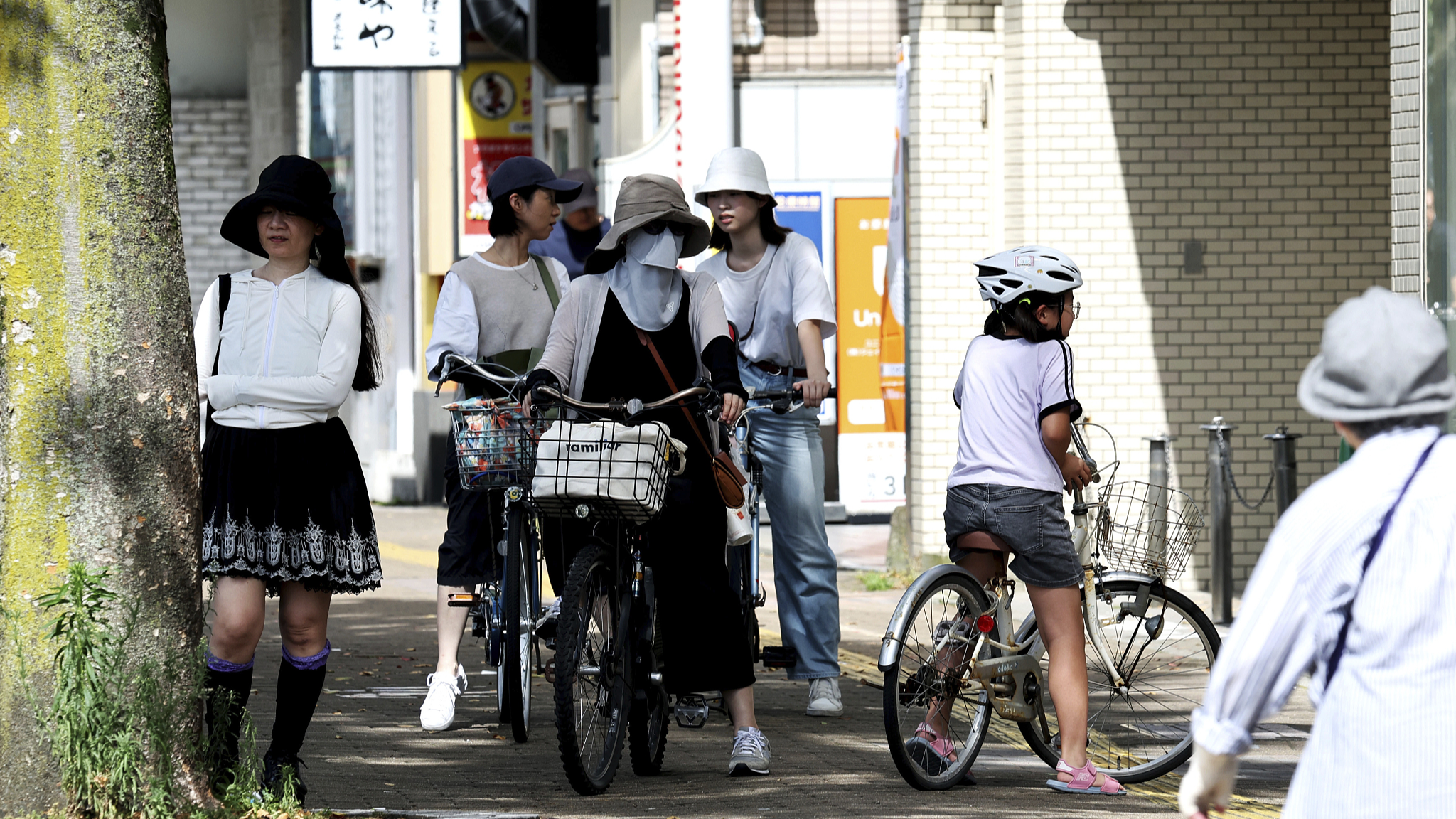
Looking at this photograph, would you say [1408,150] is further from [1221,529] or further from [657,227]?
[657,227]

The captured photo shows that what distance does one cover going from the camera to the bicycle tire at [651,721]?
18.5 ft

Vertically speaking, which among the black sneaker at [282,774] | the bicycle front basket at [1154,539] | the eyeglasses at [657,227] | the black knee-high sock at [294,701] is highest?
the eyeglasses at [657,227]

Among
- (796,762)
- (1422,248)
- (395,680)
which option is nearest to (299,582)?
(796,762)

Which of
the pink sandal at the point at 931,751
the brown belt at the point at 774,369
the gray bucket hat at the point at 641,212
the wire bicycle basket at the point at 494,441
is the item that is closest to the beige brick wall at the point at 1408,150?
the brown belt at the point at 774,369

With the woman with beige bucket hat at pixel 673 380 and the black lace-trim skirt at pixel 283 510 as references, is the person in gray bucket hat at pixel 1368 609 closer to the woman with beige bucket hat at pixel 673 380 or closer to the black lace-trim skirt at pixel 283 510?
the black lace-trim skirt at pixel 283 510

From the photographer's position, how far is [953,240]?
36.4 ft

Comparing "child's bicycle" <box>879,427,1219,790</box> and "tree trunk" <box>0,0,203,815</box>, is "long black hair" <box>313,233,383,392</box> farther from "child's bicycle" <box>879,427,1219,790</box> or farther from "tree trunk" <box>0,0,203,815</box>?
"child's bicycle" <box>879,427,1219,790</box>

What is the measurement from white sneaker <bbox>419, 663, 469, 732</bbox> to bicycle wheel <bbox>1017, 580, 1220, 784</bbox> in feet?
6.72

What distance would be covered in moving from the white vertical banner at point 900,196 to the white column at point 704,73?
130 cm

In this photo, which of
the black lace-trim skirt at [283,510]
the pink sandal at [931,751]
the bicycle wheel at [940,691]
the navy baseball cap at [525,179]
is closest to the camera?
the black lace-trim skirt at [283,510]

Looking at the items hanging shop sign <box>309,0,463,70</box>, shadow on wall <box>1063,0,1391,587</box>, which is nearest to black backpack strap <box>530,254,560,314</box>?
shadow on wall <box>1063,0,1391,587</box>

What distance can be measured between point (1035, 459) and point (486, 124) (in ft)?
43.3

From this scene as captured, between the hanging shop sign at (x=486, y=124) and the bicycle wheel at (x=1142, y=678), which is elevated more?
the hanging shop sign at (x=486, y=124)

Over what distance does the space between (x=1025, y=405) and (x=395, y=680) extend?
11.0ft
